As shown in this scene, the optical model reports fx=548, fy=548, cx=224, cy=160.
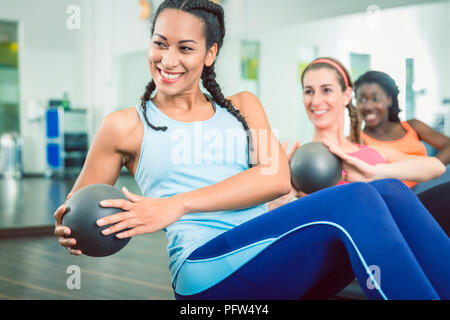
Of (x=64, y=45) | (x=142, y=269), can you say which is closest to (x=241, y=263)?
(x=142, y=269)

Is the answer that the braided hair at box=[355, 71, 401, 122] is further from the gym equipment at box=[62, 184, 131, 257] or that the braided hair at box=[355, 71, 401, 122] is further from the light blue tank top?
the gym equipment at box=[62, 184, 131, 257]

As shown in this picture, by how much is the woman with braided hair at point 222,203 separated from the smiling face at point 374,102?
1.43 meters

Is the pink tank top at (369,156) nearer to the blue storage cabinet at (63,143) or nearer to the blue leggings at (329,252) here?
the blue leggings at (329,252)

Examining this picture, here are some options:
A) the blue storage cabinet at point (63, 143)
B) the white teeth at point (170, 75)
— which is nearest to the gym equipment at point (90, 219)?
the white teeth at point (170, 75)

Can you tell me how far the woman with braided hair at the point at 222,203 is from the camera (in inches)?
42.9

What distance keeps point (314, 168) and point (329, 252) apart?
62 centimetres

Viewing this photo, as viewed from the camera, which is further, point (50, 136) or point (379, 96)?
point (50, 136)

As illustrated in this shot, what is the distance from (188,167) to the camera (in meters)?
1.32

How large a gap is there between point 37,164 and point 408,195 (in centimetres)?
800

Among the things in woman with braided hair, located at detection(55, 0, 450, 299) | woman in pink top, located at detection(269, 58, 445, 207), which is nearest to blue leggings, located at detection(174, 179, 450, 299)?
woman with braided hair, located at detection(55, 0, 450, 299)

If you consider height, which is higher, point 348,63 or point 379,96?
point 348,63

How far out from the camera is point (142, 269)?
277 centimetres
